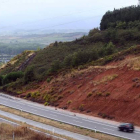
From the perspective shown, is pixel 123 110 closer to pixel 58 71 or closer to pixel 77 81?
pixel 77 81

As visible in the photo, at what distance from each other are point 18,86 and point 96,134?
27.2m

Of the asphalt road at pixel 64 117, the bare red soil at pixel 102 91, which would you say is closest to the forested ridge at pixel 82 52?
the bare red soil at pixel 102 91

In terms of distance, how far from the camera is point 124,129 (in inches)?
845

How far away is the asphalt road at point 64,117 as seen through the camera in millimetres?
21217

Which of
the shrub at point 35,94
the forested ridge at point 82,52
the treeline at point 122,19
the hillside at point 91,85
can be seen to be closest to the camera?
the hillside at point 91,85

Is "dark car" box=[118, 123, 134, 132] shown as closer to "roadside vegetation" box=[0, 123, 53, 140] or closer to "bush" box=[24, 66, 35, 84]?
"roadside vegetation" box=[0, 123, 53, 140]

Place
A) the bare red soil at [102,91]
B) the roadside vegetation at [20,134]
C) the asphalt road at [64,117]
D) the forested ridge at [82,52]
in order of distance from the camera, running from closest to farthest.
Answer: the roadside vegetation at [20,134], the asphalt road at [64,117], the bare red soil at [102,91], the forested ridge at [82,52]

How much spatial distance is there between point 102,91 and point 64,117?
5.40 meters

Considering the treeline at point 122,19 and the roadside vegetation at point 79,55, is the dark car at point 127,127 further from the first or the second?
the treeline at point 122,19

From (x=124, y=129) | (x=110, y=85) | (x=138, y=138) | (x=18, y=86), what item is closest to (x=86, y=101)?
(x=110, y=85)

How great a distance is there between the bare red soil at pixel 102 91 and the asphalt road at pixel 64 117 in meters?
1.59

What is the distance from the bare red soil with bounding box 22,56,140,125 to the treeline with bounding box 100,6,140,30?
34.6m

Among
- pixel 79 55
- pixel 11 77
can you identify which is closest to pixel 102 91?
pixel 79 55

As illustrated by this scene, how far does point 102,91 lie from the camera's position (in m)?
30.2
